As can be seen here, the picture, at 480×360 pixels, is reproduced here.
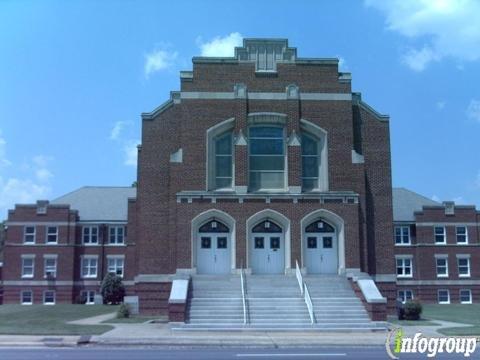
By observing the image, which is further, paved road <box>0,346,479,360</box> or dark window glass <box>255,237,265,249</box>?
dark window glass <box>255,237,265,249</box>

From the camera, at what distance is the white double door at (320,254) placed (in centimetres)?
3083

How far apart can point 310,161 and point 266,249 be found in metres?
5.31

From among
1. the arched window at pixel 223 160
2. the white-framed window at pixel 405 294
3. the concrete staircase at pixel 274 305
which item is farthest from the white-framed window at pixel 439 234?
the arched window at pixel 223 160

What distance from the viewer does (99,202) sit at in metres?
64.4

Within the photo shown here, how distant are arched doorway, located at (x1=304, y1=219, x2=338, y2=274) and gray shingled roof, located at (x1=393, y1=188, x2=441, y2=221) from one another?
30.2m

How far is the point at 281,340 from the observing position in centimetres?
2045

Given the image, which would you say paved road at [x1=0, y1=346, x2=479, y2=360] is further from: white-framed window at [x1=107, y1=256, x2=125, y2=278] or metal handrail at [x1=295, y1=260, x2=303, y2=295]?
white-framed window at [x1=107, y1=256, x2=125, y2=278]

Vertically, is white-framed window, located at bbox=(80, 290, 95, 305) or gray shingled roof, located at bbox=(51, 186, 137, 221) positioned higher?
gray shingled roof, located at bbox=(51, 186, 137, 221)

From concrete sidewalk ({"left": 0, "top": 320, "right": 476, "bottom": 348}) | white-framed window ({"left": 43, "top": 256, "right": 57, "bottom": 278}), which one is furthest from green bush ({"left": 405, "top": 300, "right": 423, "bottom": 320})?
white-framed window ({"left": 43, "top": 256, "right": 57, "bottom": 278})

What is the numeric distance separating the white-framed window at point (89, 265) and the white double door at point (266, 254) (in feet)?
110

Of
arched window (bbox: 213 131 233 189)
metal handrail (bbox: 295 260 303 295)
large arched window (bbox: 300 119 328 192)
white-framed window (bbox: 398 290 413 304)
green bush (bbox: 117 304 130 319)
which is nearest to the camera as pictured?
metal handrail (bbox: 295 260 303 295)

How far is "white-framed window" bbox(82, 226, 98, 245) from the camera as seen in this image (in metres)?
60.7

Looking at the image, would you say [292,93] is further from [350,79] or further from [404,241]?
[404,241]

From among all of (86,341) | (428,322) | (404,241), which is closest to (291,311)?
(428,322)
